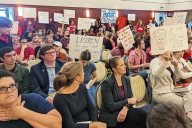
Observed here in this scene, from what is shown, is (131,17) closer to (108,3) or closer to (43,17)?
(108,3)

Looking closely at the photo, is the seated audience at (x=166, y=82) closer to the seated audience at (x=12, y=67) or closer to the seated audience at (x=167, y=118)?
the seated audience at (x=12, y=67)

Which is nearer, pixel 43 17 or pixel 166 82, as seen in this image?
pixel 166 82

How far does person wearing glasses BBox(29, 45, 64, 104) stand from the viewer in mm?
3014

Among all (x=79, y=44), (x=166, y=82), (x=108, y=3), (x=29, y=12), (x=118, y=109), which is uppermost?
(x=108, y=3)

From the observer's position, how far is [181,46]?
334 centimetres

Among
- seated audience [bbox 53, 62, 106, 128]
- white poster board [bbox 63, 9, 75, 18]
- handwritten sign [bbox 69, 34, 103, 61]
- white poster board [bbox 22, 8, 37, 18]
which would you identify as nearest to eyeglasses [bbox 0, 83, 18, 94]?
seated audience [bbox 53, 62, 106, 128]

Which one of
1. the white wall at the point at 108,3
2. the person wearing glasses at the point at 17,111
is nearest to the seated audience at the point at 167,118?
the person wearing glasses at the point at 17,111

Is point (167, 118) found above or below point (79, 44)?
below

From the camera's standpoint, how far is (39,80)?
3.06 meters

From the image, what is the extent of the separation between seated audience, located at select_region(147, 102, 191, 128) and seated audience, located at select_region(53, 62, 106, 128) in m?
1.01

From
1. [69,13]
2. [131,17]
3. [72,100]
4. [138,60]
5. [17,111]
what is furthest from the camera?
[131,17]

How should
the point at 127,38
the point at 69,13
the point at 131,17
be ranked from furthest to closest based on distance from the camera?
the point at 131,17 → the point at 69,13 → the point at 127,38

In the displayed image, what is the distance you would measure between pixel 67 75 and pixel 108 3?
12934 mm

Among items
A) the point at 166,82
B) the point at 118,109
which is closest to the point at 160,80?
the point at 166,82
